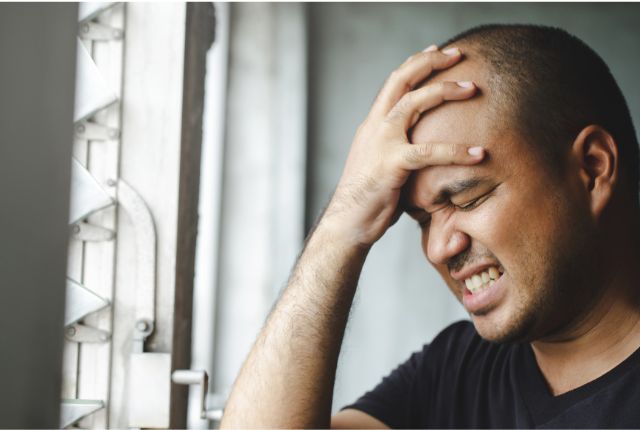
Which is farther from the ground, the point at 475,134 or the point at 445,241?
the point at 475,134

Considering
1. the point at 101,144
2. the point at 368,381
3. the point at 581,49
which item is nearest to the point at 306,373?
the point at 101,144

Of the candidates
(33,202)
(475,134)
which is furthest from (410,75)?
(33,202)

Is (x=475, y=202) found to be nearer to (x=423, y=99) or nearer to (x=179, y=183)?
(x=423, y=99)

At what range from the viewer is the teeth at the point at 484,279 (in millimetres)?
1358

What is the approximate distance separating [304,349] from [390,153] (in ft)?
1.64

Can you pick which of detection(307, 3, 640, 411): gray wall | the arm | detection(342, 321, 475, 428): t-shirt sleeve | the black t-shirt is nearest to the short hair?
the arm

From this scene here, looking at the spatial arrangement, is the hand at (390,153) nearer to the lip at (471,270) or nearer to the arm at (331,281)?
the arm at (331,281)

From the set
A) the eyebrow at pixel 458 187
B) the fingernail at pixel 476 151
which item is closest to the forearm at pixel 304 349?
the eyebrow at pixel 458 187

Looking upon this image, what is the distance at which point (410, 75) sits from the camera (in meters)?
1.46

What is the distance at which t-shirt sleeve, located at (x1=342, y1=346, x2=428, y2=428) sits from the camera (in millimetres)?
1675

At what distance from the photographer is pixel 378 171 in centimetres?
143

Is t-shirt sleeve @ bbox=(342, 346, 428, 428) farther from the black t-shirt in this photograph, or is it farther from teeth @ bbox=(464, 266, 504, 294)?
teeth @ bbox=(464, 266, 504, 294)

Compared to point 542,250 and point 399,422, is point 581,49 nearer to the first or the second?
point 542,250

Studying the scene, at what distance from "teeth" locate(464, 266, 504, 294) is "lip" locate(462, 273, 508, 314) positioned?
10 mm
